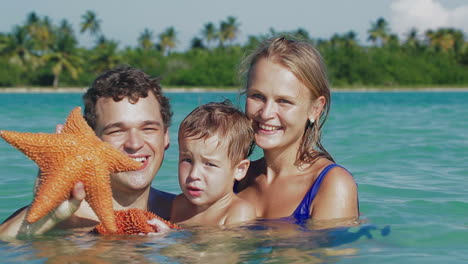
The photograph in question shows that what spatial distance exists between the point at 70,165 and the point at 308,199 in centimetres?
173

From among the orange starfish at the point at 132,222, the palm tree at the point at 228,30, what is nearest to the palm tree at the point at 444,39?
the palm tree at the point at 228,30

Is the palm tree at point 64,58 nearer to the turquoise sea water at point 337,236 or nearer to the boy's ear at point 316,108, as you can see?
the turquoise sea water at point 337,236

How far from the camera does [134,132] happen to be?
4094mm

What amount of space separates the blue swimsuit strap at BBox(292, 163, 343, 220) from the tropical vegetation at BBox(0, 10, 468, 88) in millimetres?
56652

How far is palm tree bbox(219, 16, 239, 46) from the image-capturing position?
84.5m

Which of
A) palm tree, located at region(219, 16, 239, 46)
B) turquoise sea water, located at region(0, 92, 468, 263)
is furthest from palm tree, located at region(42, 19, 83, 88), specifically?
turquoise sea water, located at region(0, 92, 468, 263)

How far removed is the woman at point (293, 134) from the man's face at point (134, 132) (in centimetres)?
67

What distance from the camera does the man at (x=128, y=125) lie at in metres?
4.08

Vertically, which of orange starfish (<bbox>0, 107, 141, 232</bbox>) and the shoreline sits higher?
orange starfish (<bbox>0, 107, 141, 232</bbox>)

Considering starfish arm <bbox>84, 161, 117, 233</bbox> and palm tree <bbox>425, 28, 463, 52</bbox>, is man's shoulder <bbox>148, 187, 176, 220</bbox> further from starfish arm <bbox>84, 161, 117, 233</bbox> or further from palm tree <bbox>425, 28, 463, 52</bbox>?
palm tree <bbox>425, 28, 463, 52</bbox>

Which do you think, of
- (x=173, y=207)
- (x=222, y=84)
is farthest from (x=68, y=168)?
(x=222, y=84)

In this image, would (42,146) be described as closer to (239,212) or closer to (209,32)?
(239,212)

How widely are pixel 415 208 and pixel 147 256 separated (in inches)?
123

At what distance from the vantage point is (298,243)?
→ 4180 mm
